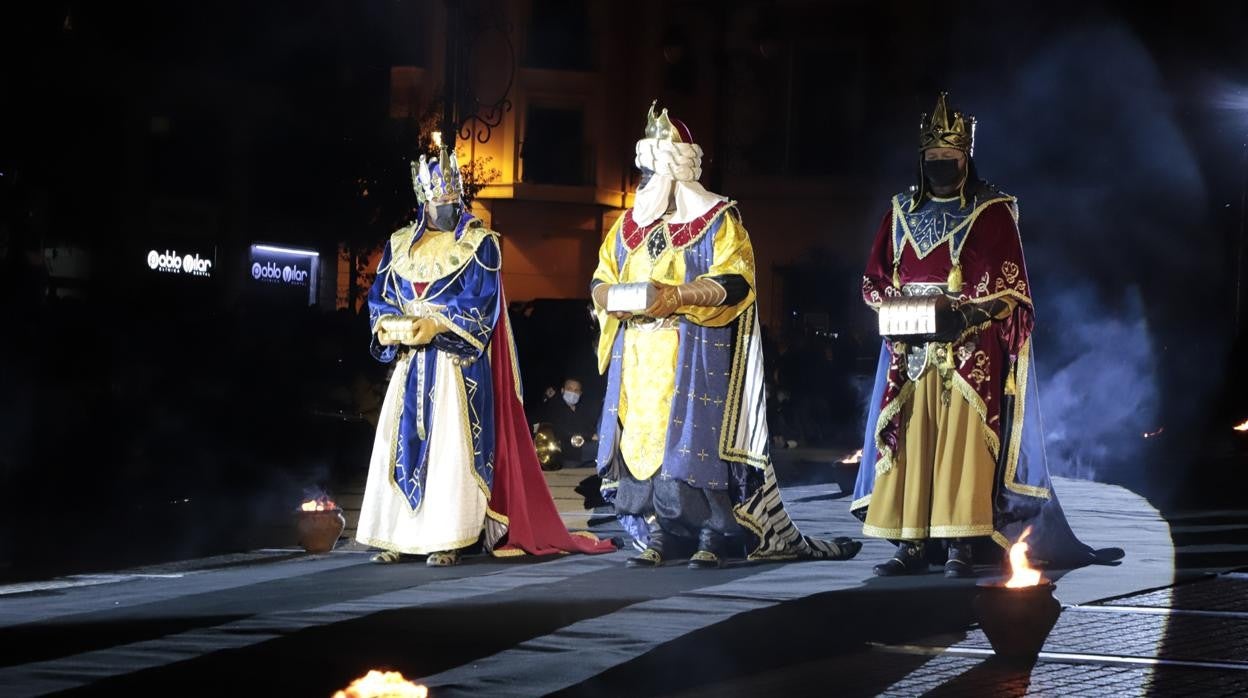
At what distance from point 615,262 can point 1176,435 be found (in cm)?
1647

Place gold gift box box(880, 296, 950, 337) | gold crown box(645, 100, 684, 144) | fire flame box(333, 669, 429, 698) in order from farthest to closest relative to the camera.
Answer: gold crown box(645, 100, 684, 144) < gold gift box box(880, 296, 950, 337) < fire flame box(333, 669, 429, 698)

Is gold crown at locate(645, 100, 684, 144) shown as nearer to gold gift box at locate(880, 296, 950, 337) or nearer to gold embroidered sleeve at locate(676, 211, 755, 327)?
gold embroidered sleeve at locate(676, 211, 755, 327)

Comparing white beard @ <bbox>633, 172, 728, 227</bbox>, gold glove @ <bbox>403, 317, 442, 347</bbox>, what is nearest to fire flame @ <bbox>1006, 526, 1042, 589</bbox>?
white beard @ <bbox>633, 172, 728, 227</bbox>

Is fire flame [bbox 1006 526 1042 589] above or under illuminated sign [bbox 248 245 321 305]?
under

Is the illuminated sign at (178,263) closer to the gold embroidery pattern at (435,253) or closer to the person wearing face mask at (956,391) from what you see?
the gold embroidery pattern at (435,253)

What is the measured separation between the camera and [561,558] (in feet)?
31.4

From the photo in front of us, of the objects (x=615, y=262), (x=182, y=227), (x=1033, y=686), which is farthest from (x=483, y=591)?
(x=182, y=227)

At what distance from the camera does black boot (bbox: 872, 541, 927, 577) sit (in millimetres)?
8883

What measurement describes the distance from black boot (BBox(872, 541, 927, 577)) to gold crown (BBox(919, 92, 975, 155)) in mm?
1956

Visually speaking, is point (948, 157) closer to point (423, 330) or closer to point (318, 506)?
point (423, 330)

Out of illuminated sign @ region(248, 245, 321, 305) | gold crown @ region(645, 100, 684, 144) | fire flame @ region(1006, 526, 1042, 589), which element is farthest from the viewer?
illuminated sign @ region(248, 245, 321, 305)

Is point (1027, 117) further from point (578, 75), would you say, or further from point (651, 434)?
point (578, 75)

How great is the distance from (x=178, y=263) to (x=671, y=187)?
56.9 feet

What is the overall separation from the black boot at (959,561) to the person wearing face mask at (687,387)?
793 millimetres
